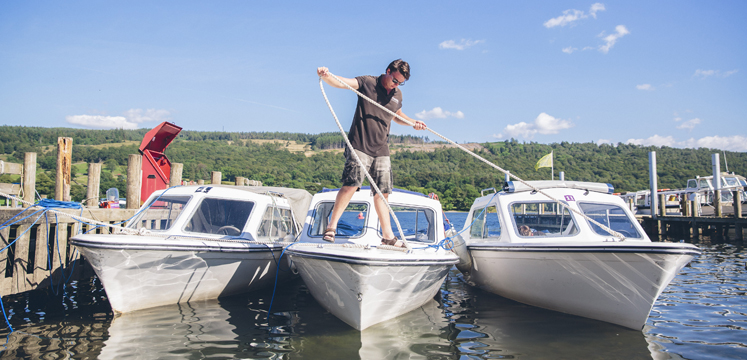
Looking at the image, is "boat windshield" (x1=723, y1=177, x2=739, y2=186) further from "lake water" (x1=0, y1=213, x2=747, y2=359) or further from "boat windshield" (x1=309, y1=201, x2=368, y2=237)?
"boat windshield" (x1=309, y1=201, x2=368, y2=237)

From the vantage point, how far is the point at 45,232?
7.91 meters

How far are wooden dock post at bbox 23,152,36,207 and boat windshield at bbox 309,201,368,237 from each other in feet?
19.2

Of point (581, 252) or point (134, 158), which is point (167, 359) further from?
point (134, 158)

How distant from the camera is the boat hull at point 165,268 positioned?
6348mm

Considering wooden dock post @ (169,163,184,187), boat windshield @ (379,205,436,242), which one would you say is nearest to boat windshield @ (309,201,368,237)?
boat windshield @ (379,205,436,242)

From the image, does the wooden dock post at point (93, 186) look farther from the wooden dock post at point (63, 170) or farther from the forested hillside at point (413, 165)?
the forested hillside at point (413, 165)

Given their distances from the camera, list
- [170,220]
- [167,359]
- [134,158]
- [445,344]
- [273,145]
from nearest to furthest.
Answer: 1. [167,359]
2. [445,344]
3. [170,220]
4. [134,158]
5. [273,145]

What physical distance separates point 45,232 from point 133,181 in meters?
2.87

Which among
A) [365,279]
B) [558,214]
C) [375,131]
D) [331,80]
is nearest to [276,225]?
[375,131]

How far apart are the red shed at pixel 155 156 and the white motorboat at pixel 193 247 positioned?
5149mm

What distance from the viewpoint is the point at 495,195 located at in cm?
884

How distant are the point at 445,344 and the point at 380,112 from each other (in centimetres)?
314

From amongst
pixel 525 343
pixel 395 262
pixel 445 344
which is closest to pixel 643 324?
pixel 525 343

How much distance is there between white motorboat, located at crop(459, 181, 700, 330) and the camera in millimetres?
5980
